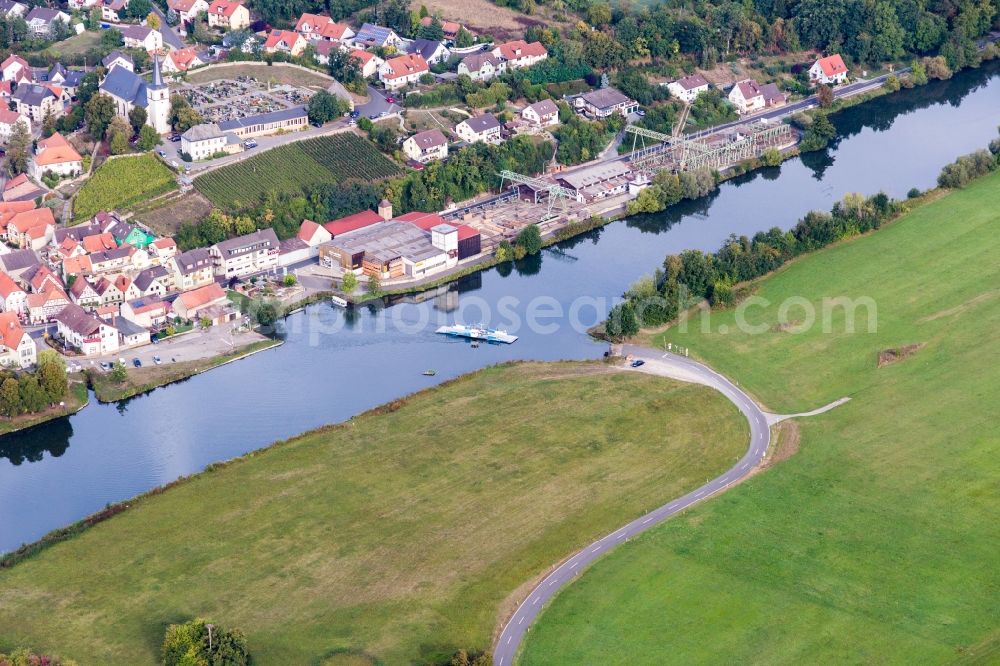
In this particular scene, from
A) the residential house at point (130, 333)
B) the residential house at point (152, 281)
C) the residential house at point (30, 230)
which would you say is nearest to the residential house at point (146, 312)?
the residential house at point (130, 333)

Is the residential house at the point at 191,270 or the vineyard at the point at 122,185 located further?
the vineyard at the point at 122,185

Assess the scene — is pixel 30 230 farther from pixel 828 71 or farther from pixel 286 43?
pixel 828 71

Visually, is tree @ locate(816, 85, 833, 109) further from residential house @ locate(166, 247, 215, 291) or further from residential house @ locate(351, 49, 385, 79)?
residential house @ locate(166, 247, 215, 291)

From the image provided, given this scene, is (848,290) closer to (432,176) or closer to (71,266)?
(432,176)

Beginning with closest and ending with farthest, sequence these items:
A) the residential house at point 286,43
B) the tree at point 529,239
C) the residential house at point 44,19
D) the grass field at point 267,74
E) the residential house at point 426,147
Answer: the tree at point 529,239 < the residential house at point 426,147 < the grass field at point 267,74 < the residential house at point 44,19 < the residential house at point 286,43

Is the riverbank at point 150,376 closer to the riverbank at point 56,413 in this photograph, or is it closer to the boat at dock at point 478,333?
the riverbank at point 56,413

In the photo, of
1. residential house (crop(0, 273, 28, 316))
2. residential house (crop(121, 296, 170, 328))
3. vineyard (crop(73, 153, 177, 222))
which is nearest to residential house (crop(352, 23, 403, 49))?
vineyard (crop(73, 153, 177, 222))
